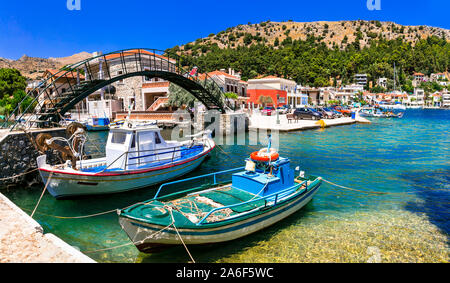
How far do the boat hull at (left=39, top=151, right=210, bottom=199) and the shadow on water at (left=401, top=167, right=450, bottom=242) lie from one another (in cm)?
1231

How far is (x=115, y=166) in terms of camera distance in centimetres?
1370

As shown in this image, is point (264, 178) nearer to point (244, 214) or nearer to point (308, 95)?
point (244, 214)

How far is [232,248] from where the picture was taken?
8367 millimetres

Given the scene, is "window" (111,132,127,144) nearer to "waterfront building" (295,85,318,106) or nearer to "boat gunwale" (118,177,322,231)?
"boat gunwale" (118,177,322,231)

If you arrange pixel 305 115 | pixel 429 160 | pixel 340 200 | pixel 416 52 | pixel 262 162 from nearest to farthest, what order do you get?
pixel 262 162
pixel 340 200
pixel 429 160
pixel 305 115
pixel 416 52

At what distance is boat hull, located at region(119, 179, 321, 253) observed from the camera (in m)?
7.05

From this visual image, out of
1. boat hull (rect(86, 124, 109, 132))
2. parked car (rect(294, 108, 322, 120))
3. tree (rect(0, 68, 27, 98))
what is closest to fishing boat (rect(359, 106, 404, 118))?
parked car (rect(294, 108, 322, 120))

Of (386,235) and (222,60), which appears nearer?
(386,235)

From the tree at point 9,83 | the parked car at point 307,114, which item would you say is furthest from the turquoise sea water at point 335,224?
the tree at point 9,83

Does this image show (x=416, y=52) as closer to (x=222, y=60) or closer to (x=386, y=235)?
(x=222, y=60)

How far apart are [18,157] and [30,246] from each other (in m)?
9.65

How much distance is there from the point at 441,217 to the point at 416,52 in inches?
7797

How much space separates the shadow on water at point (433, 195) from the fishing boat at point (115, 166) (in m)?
12.1
